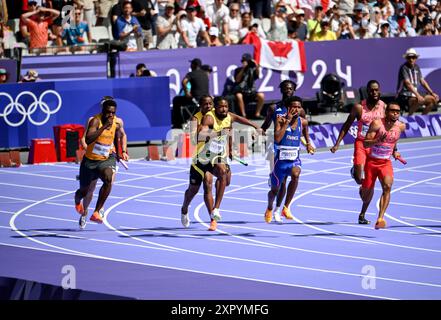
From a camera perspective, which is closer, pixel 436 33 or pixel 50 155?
pixel 50 155

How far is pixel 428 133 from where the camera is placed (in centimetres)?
3003

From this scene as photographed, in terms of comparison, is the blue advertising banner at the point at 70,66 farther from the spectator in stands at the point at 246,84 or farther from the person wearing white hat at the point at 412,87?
the person wearing white hat at the point at 412,87

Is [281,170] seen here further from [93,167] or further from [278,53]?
[278,53]

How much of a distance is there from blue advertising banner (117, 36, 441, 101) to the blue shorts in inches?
418

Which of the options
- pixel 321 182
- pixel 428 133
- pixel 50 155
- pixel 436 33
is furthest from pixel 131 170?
pixel 436 33

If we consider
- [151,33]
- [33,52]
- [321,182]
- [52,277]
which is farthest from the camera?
[151,33]

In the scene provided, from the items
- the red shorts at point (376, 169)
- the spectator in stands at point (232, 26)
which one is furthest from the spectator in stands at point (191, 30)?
the red shorts at point (376, 169)

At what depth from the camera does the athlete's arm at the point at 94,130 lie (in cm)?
1740

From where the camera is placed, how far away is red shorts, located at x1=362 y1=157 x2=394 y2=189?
680 inches

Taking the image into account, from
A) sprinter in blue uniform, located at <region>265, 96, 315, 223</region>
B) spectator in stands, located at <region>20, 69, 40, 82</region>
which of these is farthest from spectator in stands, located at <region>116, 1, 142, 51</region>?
sprinter in blue uniform, located at <region>265, 96, 315, 223</region>

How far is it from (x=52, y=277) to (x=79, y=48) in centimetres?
1410

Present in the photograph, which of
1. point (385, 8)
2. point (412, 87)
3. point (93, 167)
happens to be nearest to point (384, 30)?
point (385, 8)

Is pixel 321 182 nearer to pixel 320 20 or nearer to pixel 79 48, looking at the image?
pixel 79 48
